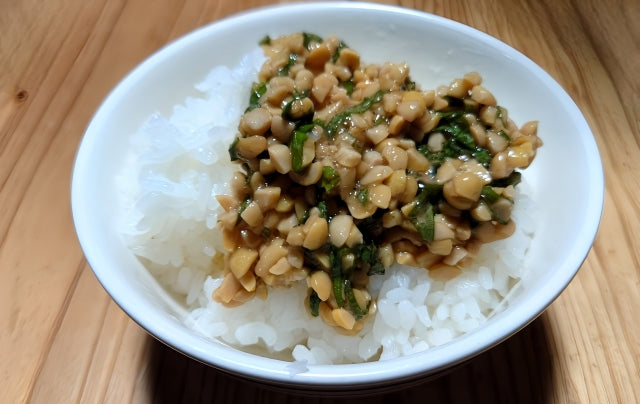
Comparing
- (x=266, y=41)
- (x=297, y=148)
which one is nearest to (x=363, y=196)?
(x=297, y=148)

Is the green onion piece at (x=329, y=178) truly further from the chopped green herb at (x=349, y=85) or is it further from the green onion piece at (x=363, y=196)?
the chopped green herb at (x=349, y=85)

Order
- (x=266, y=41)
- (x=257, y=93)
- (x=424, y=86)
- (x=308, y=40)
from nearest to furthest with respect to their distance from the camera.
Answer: (x=257, y=93) < (x=308, y=40) < (x=266, y=41) < (x=424, y=86)

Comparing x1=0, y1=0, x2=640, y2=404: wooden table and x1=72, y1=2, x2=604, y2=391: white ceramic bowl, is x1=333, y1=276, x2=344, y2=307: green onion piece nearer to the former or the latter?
x1=72, y1=2, x2=604, y2=391: white ceramic bowl

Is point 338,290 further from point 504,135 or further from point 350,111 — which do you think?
point 504,135

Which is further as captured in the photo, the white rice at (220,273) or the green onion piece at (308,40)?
the green onion piece at (308,40)

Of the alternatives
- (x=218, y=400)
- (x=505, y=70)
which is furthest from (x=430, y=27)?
(x=218, y=400)

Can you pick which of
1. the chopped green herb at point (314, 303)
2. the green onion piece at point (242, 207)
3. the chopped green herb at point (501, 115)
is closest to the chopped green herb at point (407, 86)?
the chopped green herb at point (501, 115)
